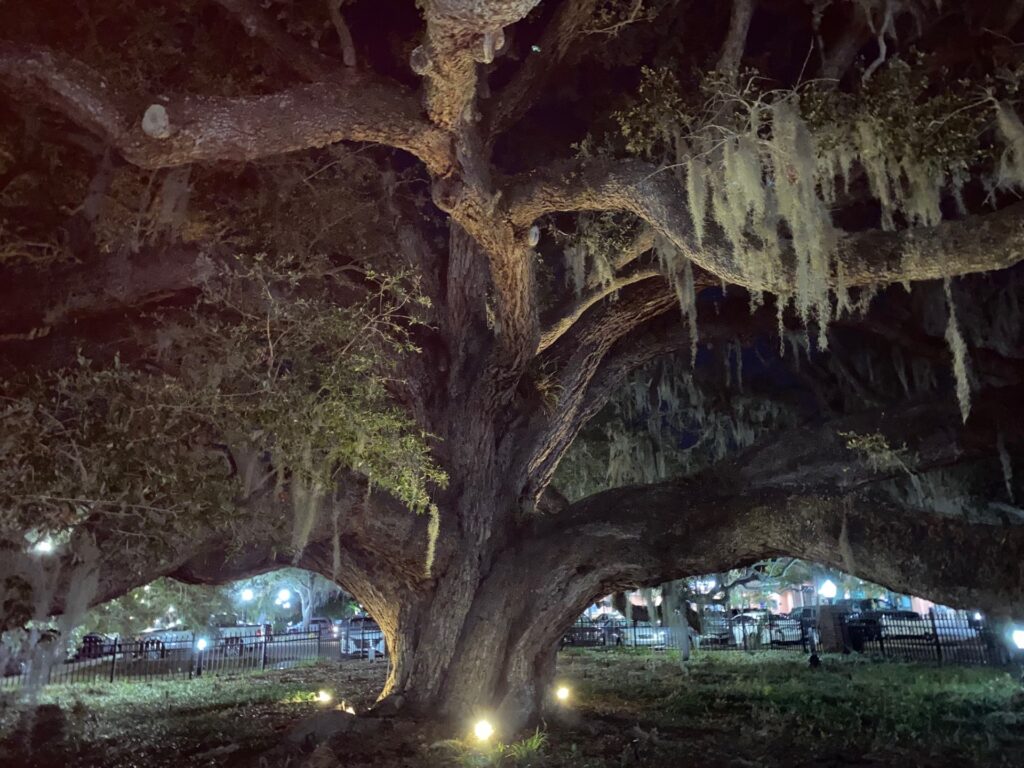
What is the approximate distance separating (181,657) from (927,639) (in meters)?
17.1

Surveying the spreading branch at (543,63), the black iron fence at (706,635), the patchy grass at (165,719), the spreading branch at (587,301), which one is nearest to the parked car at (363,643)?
the patchy grass at (165,719)

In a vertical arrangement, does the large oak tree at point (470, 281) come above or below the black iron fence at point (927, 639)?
above

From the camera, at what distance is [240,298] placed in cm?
676

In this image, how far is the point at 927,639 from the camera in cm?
1583

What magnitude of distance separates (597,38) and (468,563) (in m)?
6.11

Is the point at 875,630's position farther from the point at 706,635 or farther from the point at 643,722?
the point at 643,722

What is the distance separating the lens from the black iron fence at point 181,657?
15.7 m

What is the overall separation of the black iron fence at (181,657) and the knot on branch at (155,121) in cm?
1283

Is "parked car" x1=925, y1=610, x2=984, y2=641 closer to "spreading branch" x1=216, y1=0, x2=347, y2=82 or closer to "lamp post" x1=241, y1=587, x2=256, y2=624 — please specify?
"spreading branch" x1=216, y1=0, x2=347, y2=82

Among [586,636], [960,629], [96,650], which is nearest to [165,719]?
[96,650]

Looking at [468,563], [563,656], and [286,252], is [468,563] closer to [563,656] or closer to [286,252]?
[286,252]

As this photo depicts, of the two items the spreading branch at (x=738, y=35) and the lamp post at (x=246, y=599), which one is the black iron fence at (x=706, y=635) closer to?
the spreading branch at (x=738, y=35)

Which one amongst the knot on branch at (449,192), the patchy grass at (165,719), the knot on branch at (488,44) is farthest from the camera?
the patchy grass at (165,719)

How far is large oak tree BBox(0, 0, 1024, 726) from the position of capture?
220 inches
